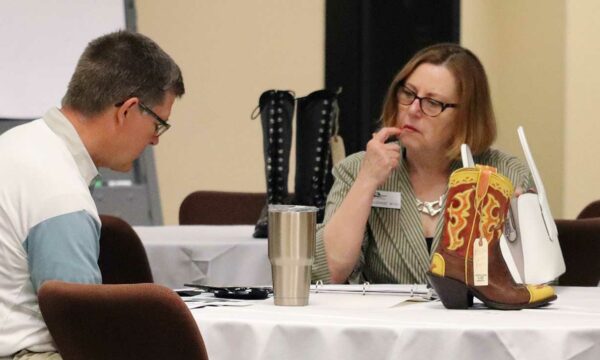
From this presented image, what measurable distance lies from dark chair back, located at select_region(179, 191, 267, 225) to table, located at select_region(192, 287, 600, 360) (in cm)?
292

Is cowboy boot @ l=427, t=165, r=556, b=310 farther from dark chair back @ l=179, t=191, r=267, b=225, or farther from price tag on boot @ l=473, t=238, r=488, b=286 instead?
dark chair back @ l=179, t=191, r=267, b=225

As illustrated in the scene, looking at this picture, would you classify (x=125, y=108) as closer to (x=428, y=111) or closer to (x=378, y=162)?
(x=378, y=162)

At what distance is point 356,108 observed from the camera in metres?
6.14

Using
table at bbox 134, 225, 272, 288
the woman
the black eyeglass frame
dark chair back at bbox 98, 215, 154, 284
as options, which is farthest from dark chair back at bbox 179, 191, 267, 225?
the black eyeglass frame

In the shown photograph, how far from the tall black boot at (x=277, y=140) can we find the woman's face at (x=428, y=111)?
953mm

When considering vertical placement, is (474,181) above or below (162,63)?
below

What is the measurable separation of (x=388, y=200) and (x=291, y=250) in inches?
34.0

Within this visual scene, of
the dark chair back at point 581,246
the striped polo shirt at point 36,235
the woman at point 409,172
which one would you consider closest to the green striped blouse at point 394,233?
the woman at point 409,172

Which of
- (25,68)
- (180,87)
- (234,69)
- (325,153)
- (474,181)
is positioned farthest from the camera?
(234,69)

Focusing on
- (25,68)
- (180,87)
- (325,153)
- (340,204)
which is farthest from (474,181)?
(25,68)

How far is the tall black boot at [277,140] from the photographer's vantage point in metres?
3.88

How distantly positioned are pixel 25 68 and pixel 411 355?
3737mm

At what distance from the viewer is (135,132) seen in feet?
7.33

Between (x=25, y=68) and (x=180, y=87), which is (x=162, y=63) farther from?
(x=25, y=68)
